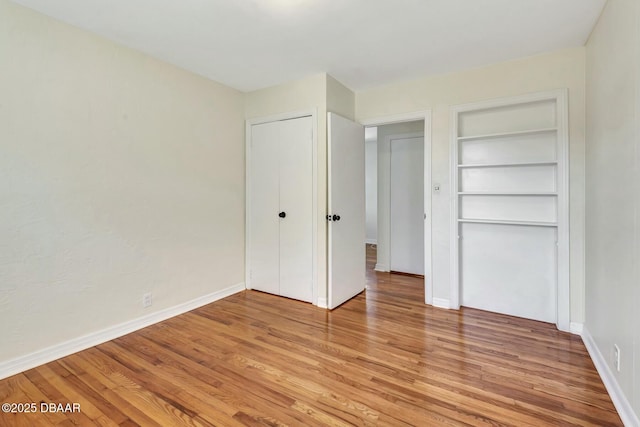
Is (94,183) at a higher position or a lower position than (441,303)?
higher

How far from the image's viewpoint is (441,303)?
3.14 metres

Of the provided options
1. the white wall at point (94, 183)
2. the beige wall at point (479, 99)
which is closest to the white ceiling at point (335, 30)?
the beige wall at point (479, 99)

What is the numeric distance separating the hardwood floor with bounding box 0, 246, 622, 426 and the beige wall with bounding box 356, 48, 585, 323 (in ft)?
2.14

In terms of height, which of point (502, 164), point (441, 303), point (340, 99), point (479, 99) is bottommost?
point (441, 303)

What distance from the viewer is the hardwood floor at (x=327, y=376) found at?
1600 mm

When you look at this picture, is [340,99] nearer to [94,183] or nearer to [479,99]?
[479,99]

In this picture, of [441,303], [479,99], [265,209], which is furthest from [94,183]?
[479,99]

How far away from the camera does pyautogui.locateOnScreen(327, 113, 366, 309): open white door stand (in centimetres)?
310

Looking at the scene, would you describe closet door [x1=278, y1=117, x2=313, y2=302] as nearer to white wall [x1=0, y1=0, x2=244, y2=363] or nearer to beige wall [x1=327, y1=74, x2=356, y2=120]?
beige wall [x1=327, y1=74, x2=356, y2=120]

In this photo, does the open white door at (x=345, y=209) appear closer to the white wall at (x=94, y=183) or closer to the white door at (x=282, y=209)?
the white door at (x=282, y=209)

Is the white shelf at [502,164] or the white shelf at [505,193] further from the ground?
the white shelf at [502,164]

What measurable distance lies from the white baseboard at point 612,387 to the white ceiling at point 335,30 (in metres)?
2.30

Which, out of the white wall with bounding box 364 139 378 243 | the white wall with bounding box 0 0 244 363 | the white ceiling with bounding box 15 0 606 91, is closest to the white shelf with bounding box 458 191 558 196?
the white ceiling with bounding box 15 0 606 91

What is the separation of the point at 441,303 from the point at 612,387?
1.48 meters
